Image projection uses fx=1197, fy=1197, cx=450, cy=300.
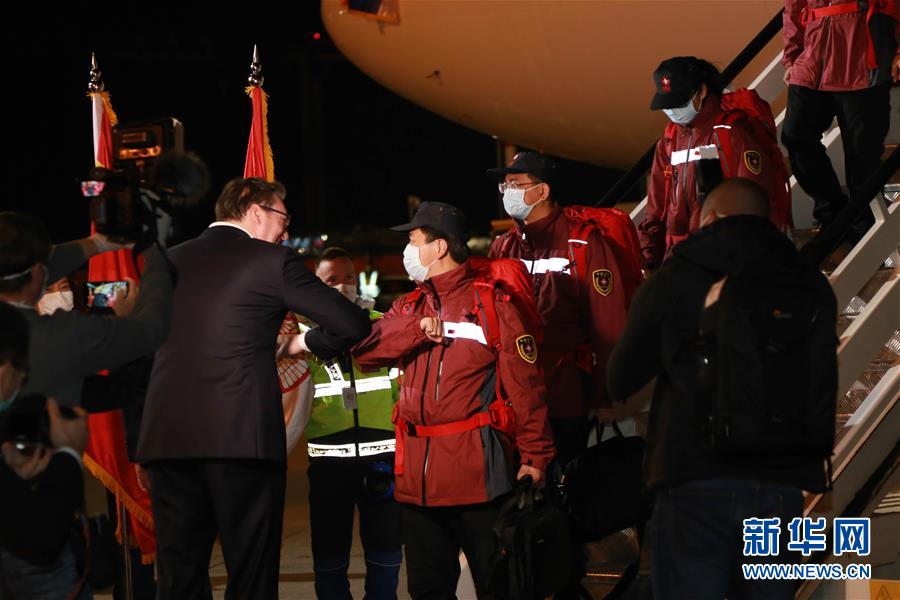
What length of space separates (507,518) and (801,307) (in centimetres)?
138

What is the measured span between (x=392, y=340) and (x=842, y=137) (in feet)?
8.63

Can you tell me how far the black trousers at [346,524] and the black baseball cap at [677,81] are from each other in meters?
1.83

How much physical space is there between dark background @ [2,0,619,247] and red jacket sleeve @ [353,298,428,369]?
68.6 feet

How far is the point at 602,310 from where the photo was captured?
472cm

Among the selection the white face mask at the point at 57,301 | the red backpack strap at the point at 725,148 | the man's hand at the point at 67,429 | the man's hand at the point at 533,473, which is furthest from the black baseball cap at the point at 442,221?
the white face mask at the point at 57,301

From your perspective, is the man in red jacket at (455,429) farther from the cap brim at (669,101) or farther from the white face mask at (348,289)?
the cap brim at (669,101)

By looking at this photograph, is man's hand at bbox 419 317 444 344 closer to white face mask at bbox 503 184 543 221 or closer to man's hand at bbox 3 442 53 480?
white face mask at bbox 503 184 543 221

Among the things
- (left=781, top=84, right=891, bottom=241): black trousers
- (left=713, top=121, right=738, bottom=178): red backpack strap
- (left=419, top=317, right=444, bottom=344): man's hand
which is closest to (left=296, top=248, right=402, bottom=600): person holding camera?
(left=419, top=317, right=444, bottom=344): man's hand

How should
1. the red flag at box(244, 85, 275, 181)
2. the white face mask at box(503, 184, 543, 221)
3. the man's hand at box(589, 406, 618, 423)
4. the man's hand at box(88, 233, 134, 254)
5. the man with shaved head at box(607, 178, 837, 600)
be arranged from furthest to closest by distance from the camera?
1. the red flag at box(244, 85, 275, 181)
2. the white face mask at box(503, 184, 543, 221)
3. the man's hand at box(589, 406, 618, 423)
4. the man's hand at box(88, 233, 134, 254)
5. the man with shaved head at box(607, 178, 837, 600)

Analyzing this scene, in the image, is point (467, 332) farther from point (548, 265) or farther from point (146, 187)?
point (146, 187)

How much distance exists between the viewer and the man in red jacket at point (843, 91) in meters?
5.44

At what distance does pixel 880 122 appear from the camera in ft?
18.1

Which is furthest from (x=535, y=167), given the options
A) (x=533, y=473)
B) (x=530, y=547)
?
(x=530, y=547)

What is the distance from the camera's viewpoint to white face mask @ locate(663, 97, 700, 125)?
4.93 m
